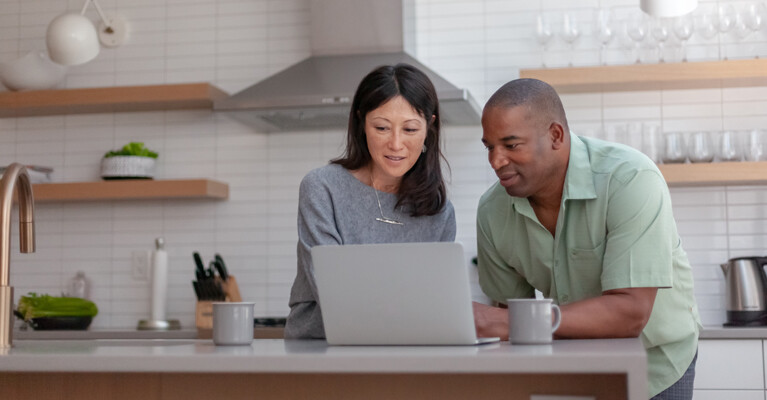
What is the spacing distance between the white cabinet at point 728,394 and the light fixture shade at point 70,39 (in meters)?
2.64

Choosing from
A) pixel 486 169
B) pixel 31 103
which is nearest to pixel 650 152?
pixel 486 169

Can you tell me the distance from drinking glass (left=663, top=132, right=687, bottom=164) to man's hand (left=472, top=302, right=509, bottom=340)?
6.68 ft

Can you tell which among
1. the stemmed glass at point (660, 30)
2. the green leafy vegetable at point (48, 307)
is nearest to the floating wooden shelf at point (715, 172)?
the stemmed glass at point (660, 30)

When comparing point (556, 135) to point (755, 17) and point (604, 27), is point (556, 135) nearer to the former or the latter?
point (604, 27)

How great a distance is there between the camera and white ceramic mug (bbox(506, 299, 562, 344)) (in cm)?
144

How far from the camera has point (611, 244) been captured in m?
1.82

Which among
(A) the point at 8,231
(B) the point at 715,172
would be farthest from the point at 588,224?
(B) the point at 715,172

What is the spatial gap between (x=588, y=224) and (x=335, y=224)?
57 centimetres

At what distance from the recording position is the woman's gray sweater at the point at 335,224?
196 centimetres

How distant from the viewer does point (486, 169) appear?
151 inches

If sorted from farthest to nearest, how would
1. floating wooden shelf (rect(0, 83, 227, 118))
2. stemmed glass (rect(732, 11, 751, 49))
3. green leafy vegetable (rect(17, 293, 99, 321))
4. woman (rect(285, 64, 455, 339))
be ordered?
1. floating wooden shelf (rect(0, 83, 227, 118))
2. green leafy vegetable (rect(17, 293, 99, 321))
3. stemmed glass (rect(732, 11, 751, 49))
4. woman (rect(285, 64, 455, 339))

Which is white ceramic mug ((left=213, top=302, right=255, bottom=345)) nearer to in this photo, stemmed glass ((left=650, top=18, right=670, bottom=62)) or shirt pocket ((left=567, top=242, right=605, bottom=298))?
shirt pocket ((left=567, top=242, right=605, bottom=298))

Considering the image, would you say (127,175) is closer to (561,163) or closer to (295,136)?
(295,136)

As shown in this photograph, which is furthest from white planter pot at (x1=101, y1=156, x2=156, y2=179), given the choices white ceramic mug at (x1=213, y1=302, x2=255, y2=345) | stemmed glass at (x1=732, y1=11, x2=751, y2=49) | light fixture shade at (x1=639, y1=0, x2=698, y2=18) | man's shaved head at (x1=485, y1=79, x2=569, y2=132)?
stemmed glass at (x1=732, y1=11, x2=751, y2=49)
